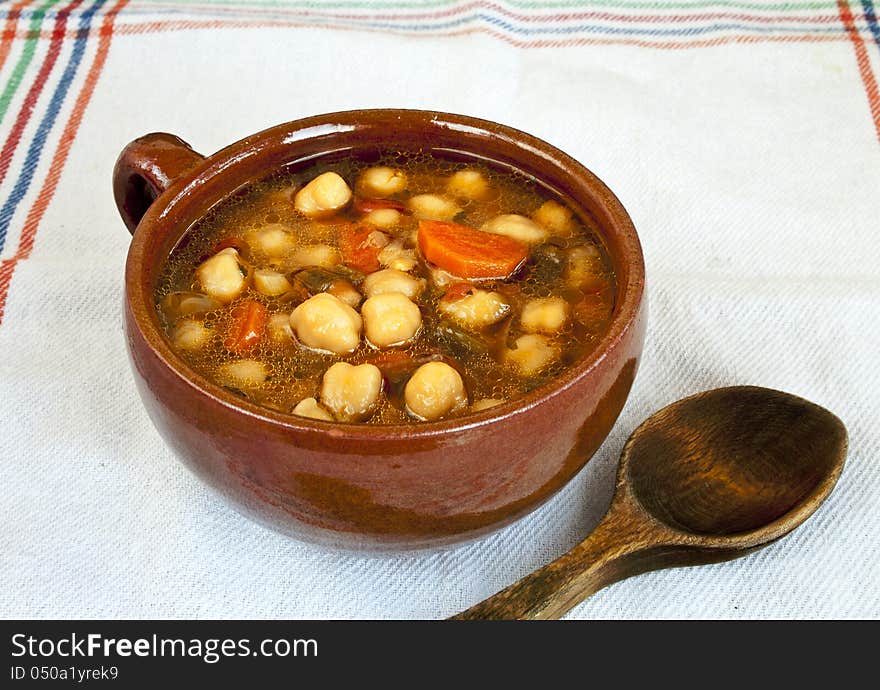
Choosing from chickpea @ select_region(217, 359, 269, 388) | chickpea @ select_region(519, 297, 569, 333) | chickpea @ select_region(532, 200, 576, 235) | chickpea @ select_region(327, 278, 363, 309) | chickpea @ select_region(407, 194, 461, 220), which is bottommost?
chickpea @ select_region(217, 359, 269, 388)

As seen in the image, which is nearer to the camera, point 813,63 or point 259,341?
point 259,341

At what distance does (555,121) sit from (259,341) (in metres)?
1.16

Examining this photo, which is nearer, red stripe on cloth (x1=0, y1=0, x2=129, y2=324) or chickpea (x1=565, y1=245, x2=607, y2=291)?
chickpea (x1=565, y1=245, x2=607, y2=291)

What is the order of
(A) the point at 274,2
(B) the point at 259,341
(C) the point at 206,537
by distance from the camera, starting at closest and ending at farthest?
(B) the point at 259,341 < (C) the point at 206,537 < (A) the point at 274,2

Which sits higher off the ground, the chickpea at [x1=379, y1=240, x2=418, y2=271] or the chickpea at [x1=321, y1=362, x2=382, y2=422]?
the chickpea at [x1=379, y1=240, x2=418, y2=271]

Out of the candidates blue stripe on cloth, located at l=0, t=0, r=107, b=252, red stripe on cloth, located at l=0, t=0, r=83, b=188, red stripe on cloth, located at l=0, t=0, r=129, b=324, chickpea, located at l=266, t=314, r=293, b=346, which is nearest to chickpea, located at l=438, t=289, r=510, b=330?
chickpea, located at l=266, t=314, r=293, b=346

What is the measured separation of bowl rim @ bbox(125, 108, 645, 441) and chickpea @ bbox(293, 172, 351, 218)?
8 cm

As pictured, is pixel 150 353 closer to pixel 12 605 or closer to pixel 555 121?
pixel 12 605

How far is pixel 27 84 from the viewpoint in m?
2.45

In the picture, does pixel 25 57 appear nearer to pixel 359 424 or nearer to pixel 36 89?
pixel 36 89

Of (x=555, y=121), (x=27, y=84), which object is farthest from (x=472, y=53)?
(x=27, y=84)

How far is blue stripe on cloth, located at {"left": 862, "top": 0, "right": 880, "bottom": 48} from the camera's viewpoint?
262cm

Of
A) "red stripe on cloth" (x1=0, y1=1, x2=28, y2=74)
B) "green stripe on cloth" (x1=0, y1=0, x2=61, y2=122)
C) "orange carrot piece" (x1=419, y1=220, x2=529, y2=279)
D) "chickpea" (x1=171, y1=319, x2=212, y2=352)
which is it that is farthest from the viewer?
"red stripe on cloth" (x1=0, y1=1, x2=28, y2=74)

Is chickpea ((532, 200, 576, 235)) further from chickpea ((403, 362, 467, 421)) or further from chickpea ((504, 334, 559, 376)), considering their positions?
chickpea ((403, 362, 467, 421))
